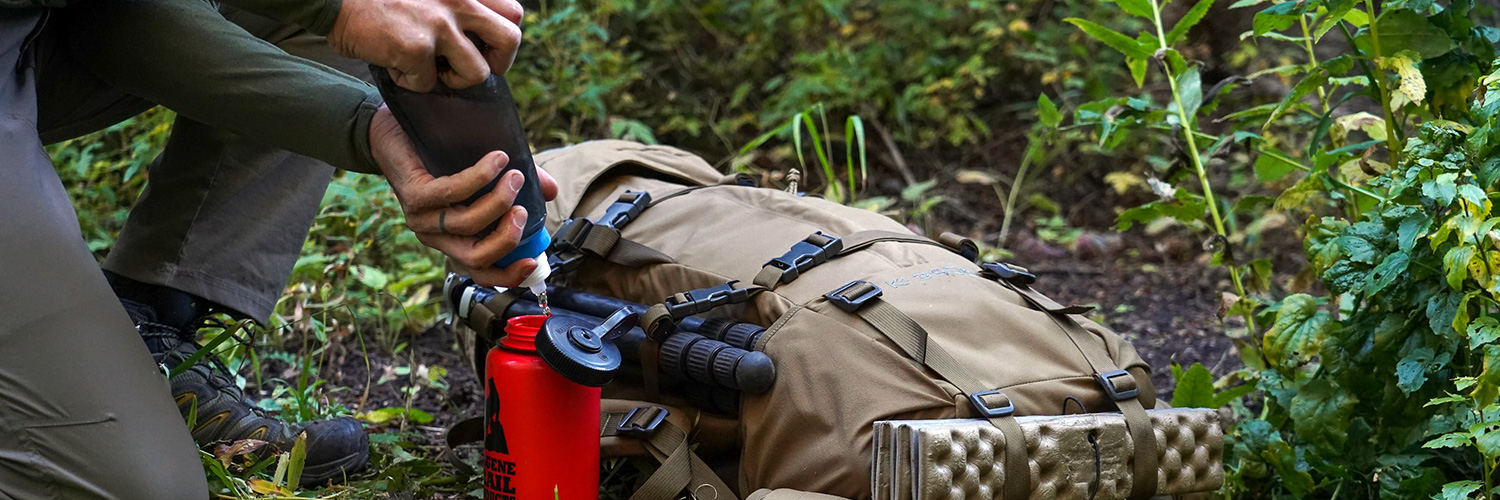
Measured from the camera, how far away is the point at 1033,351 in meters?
1.96

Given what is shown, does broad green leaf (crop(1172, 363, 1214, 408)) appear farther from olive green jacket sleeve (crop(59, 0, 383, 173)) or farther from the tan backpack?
olive green jacket sleeve (crop(59, 0, 383, 173))

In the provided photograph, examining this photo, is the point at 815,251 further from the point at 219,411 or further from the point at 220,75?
the point at 219,411

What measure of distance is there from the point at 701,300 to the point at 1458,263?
119 cm

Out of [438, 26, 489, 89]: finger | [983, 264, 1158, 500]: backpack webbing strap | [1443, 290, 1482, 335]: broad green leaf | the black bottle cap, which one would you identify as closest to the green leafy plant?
[1443, 290, 1482, 335]: broad green leaf

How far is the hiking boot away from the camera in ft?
7.09

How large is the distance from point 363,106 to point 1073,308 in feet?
4.19

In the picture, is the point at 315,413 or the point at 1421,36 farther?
the point at 315,413

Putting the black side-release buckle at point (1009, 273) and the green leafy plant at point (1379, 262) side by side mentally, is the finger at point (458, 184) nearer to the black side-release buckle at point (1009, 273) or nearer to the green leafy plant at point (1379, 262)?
the black side-release buckle at point (1009, 273)

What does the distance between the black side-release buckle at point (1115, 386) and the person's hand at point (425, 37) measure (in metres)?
1.10

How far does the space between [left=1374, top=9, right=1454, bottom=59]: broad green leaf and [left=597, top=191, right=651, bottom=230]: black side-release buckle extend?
1.44 metres

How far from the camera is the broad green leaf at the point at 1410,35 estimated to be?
6.56ft

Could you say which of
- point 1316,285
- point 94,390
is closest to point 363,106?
point 94,390

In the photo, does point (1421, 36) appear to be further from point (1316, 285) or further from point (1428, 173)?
point (1316, 285)

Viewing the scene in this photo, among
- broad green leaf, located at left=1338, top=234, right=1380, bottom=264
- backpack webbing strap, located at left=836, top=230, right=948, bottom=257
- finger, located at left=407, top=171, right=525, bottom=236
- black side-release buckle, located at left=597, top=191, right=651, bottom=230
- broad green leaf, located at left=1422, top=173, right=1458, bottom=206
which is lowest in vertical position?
black side-release buckle, located at left=597, top=191, right=651, bottom=230
